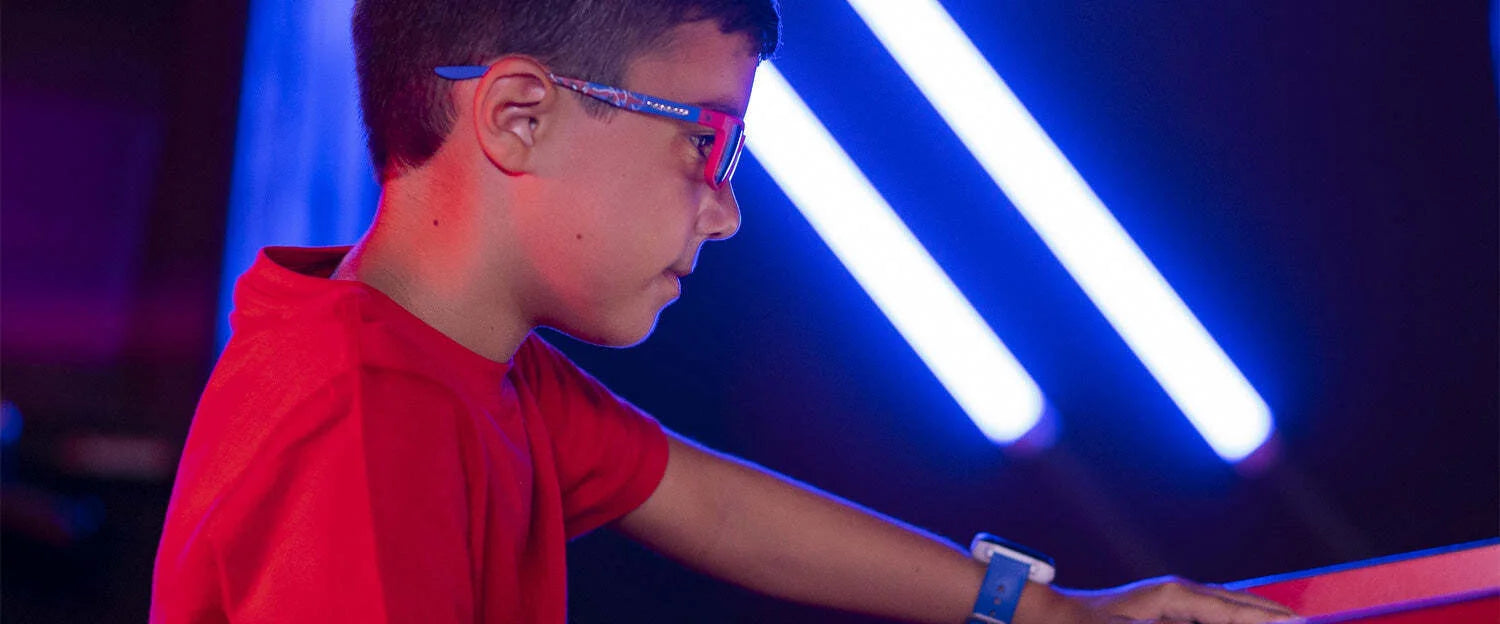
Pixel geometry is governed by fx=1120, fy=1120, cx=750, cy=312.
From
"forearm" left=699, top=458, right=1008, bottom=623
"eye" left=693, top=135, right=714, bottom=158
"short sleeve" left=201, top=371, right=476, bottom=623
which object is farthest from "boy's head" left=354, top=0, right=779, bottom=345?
"forearm" left=699, top=458, right=1008, bottom=623

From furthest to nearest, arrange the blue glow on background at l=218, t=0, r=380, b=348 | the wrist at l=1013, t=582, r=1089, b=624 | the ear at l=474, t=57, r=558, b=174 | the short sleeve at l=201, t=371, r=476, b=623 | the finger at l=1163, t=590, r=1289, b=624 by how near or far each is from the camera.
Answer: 1. the blue glow on background at l=218, t=0, r=380, b=348
2. the wrist at l=1013, t=582, r=1089, b=624
3. the finger at l=1163, t=590, r=1289, b=624
4. the ear at l=474, t=57, r=558, b=174
5. the short sleeve at l=201, t=371, r=476, b=623

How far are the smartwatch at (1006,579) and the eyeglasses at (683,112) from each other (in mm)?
452

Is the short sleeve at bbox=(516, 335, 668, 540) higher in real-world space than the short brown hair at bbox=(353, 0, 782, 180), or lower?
lower

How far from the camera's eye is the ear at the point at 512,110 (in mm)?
753

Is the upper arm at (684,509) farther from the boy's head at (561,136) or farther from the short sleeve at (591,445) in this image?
the boy's head at (561,136)

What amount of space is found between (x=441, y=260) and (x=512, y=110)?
12cm

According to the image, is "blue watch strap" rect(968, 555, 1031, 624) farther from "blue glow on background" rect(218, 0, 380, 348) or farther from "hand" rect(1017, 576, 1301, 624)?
"blue glow on background" rect(218, 0, 380, 348)

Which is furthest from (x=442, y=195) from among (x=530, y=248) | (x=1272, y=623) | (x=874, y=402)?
(x=874, y=402)

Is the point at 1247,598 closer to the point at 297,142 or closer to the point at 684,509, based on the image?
the point at 684,509

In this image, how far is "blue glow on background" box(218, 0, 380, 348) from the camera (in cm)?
154

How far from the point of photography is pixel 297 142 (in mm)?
1743

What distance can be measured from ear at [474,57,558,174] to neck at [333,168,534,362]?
1.7 inches

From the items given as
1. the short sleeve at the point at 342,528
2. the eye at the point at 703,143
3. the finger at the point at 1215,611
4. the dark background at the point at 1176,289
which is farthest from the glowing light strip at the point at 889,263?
the short sleeve at the point at 342,528

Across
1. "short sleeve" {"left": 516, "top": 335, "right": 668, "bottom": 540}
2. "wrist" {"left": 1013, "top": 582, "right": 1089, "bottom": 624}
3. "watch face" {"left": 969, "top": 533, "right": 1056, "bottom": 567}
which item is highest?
"short sleeve" {"left": 516, "top": 335, "right": 668, "bottom": 540}
